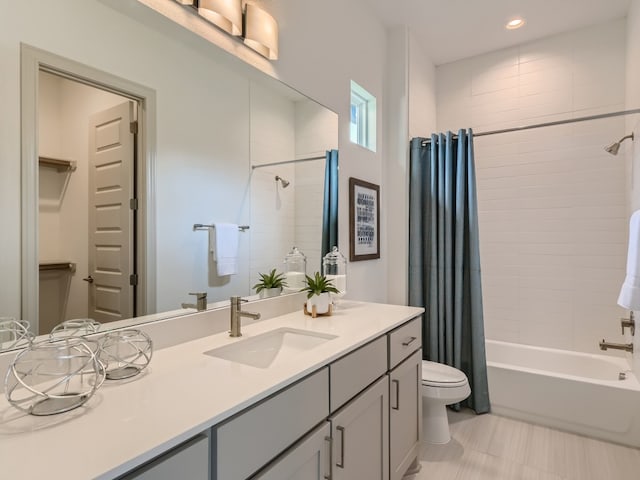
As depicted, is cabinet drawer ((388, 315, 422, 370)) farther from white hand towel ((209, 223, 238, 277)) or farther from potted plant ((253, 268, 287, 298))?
white hand towel ((209, 223, 238, 277))

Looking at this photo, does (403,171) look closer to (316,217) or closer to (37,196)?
(316,217)

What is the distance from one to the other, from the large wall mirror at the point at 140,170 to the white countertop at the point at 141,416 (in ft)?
0.93

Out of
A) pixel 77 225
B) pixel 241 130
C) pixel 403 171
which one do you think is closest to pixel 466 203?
pixel 403 171

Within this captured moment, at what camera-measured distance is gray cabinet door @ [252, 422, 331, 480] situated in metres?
0.96

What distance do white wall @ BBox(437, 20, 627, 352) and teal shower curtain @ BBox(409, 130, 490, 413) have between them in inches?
28.8

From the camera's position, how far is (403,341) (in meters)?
1.76

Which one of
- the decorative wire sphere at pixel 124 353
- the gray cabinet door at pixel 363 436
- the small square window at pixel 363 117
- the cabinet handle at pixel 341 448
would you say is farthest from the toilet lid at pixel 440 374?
the decorative wire sphere at pixel 124 353

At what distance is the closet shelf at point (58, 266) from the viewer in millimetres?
1010

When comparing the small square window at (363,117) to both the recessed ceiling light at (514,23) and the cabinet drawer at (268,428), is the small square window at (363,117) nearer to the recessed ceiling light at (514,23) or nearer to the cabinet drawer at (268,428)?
the recessed ceiling light at (514,23)

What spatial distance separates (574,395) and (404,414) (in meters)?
1.37

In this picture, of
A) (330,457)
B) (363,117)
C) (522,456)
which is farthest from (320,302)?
(522,456)

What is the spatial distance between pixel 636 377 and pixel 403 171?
1.99 meters

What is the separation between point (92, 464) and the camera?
0.61m

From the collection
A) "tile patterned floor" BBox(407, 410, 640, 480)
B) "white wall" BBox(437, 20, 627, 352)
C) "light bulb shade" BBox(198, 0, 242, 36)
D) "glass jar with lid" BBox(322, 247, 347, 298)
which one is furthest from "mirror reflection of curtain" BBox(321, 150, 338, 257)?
"white wall" BBox(437, 20, 627, 352)
